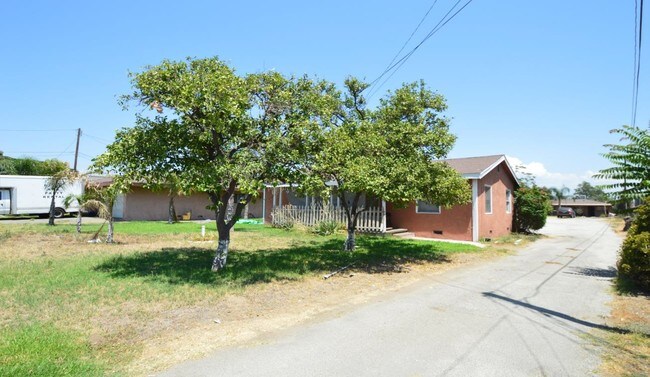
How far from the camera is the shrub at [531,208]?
21766 millimetres

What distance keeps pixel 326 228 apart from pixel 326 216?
1.70 metres

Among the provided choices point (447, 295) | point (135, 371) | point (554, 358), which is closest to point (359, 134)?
point (447, 295)

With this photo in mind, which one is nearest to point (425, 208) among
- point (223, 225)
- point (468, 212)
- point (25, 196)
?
point (468, 212)

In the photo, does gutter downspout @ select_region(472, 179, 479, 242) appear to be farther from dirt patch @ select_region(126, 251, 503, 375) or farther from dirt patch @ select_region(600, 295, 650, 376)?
dirt patch @ select_region(600, 295, 650, 376)

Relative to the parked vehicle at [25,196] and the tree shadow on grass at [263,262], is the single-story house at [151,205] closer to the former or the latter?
the parked vehicle at [25,196]

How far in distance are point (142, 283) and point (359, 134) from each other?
6.48 m

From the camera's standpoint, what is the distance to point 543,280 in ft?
32.2

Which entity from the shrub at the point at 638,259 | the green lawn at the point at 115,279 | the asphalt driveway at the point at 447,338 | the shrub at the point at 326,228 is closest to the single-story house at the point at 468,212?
the shrub at the point at 326,228

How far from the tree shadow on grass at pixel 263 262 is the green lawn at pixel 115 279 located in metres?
0.02

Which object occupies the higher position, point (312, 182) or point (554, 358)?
point (312, 182)

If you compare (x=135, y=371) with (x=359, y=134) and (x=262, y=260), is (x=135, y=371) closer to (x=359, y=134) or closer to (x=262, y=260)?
(x=262, y=260)

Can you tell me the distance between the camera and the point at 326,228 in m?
19.9

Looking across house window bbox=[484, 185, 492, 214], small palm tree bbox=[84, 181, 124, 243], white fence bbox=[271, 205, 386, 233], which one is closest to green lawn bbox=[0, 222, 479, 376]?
small palm tree bbox=[84, 181, 124, 243]

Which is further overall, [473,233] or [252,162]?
[473,233]
